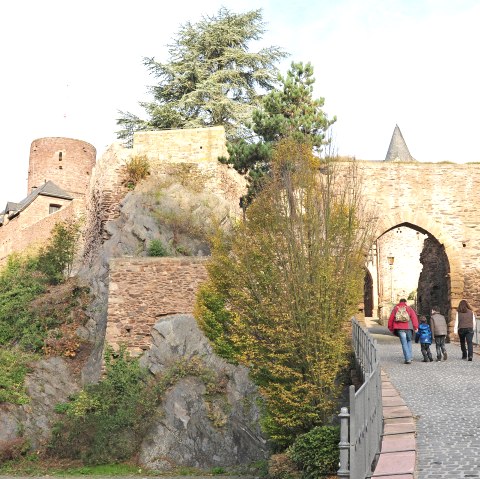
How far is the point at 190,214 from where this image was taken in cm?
2431

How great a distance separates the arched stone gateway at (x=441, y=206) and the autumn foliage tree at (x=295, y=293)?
9.58 metres

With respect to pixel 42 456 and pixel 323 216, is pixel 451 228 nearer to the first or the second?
pixel 323 216

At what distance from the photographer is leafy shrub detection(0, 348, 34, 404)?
19.0 meters

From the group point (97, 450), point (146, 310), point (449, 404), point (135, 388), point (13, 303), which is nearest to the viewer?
point (449, 404)

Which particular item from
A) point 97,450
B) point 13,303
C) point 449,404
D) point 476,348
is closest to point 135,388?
point 97,450

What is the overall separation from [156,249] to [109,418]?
616cm

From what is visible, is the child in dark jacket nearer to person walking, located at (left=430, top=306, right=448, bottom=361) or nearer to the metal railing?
person walking, located at (left=430, top=306, right=448, bottom=361)

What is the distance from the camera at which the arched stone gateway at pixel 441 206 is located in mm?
23922

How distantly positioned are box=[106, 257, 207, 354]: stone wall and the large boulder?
1327 millimetres

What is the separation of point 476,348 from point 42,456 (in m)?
11.9

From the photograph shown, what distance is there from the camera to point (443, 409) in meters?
10.2

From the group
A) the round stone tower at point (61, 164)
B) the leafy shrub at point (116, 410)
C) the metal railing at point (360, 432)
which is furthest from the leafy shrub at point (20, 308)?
the round stone tower at point (61, 164)

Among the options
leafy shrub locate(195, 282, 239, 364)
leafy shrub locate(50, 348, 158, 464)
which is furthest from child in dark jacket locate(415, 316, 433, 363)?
leafy shrub locate(50, 348, 158, 464)

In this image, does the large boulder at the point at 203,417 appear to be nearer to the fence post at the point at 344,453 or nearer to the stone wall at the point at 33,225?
the fence post at the point at 344,453
